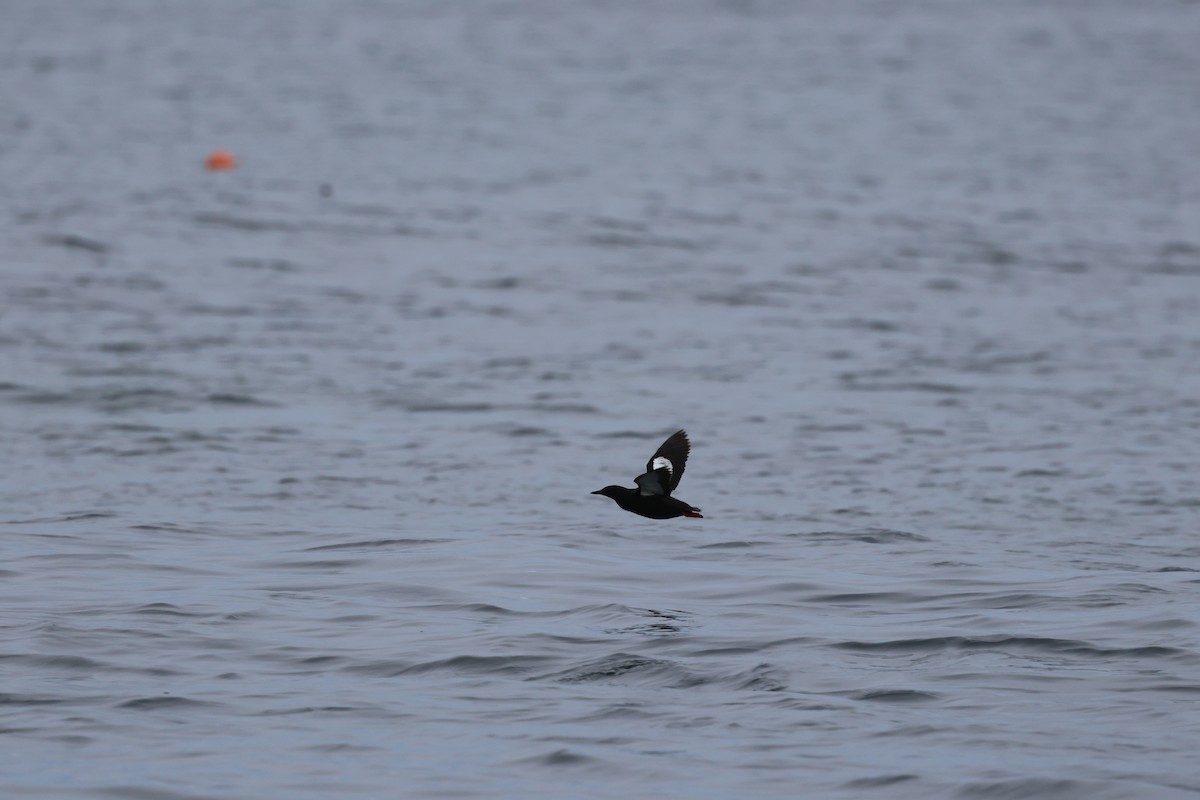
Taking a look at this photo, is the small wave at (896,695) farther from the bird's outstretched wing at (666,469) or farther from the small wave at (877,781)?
the bird's outstretched wing at (666,469)

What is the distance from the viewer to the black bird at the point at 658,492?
11.4m

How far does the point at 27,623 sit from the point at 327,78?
39.2 metres

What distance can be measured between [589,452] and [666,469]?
5.42 metres

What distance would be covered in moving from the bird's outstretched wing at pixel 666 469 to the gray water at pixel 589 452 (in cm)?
76

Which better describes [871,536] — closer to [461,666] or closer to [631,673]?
[631,673]

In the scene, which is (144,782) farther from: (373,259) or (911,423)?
(373,259)

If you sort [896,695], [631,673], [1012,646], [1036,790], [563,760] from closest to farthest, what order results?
[1036,790]
[563,760]
[896,695]
[631,673]
[1012,646]

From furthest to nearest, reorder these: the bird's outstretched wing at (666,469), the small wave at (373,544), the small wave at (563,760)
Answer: the small wave at (373,544), the bird's outstretched wing at (666,469), the small wave at (563,760)

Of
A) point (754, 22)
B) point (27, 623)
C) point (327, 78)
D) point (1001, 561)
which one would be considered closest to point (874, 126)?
point (327, 78)

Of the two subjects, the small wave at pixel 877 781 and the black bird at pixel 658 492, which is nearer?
the small wave at pixel 877 781

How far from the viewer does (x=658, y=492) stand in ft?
37.7

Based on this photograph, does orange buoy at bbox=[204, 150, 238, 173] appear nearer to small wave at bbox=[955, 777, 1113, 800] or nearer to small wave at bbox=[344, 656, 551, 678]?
small wave at bbox=[344, 656, 551, 678]

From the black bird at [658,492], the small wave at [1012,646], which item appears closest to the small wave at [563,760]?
the small wave at [1012,646]

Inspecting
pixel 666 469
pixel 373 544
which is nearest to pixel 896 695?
pixel 666 469
